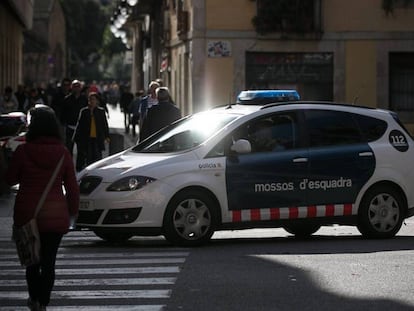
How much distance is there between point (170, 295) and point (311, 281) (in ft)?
4.46

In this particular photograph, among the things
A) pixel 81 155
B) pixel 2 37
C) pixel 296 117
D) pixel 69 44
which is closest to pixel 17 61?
pixel 2 37

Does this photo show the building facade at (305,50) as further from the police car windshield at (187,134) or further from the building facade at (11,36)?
the police car windshield at (187,134)

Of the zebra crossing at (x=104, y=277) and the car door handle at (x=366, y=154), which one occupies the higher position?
the car door handle at (x=366, y=154)

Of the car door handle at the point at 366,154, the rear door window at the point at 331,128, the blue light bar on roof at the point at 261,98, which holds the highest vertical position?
the blue light bar on roof at the point at 261,98

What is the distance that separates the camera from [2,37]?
44.8m

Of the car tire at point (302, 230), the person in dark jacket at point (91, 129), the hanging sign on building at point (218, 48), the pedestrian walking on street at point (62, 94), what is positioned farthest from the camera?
the hanging sign on building at point (218, 48)

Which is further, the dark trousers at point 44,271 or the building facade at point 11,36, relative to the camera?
the building facade at point 11,36

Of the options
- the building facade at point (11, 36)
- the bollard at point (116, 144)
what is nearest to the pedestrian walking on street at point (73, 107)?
the bollard at point (116, 144)

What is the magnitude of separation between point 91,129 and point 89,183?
7.35m

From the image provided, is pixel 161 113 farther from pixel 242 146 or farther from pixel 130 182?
pixel 130 182

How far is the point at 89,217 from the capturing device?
1230 cm

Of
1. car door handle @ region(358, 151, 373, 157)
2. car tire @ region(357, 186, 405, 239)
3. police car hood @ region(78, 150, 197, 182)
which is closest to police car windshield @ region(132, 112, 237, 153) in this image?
police car hood @ region(78, 150, 197, 182)

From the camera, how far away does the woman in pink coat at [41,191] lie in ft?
26.2

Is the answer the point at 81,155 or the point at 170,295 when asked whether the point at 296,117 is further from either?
the point at 81,155
